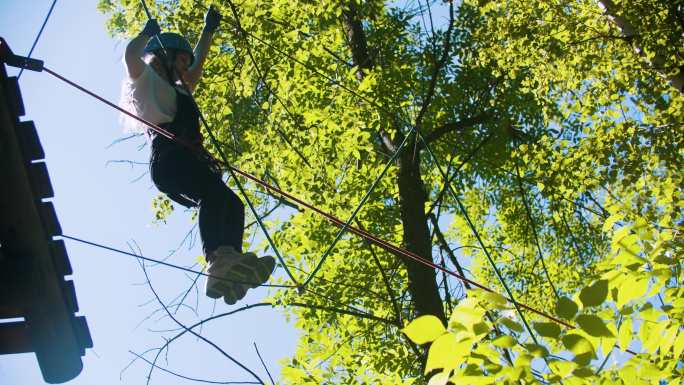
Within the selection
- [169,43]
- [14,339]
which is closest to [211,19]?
[169,43]

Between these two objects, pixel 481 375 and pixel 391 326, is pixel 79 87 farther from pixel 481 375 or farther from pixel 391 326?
pixel 391 326

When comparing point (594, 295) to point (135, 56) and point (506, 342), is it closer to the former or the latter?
point (506, 342)

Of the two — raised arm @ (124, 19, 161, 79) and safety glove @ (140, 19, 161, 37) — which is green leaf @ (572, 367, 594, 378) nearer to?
raised arm @ (124, 19, 161, 79)

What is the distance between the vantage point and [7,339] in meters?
3.38

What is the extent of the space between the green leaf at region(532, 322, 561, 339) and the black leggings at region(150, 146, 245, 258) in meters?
2.04

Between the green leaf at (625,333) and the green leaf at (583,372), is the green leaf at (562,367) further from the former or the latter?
the green leaf at (625,333)

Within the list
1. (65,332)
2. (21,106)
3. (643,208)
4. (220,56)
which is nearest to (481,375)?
(65,332)

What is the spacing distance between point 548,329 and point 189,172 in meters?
2.35

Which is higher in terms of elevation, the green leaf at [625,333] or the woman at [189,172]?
the woman at [189,172]

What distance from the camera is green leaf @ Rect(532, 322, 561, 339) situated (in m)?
2.18

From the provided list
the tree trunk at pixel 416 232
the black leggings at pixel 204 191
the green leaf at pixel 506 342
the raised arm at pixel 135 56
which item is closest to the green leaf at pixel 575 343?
the green leaf at pixel 506 342

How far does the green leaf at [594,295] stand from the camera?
219 cm

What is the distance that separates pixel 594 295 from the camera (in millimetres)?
2193

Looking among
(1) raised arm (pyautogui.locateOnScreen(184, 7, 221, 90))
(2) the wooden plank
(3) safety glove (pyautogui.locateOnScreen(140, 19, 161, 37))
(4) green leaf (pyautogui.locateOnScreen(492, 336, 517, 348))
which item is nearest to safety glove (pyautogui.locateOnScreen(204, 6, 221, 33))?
(1) raised arm (pyautogui.locateOnScreen(184, 7, 221, 90))
